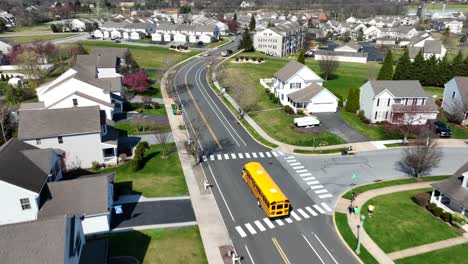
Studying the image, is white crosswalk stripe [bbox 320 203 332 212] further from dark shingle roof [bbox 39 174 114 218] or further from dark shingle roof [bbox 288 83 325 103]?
dark shingle roof [bbox 288 83 325 103]

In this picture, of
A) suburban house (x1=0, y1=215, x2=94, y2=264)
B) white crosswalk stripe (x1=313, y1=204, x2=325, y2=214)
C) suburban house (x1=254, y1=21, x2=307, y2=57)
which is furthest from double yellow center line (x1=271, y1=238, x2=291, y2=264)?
suburban house (x1=254, y1=21, x2=307, y2=57)

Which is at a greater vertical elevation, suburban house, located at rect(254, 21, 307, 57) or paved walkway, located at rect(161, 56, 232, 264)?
suburban house, located at rect(254, 21, 307, 57)

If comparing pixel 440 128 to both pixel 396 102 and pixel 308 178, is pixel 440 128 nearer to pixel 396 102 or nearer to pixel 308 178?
pixel 396 102

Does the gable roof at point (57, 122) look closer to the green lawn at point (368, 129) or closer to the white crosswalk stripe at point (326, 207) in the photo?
the white crosswalk stripe at point (326, 207)

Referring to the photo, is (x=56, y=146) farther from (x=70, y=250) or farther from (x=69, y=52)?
(x=69, y=52)

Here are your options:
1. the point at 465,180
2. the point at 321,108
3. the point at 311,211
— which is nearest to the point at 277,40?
the point at 321,108

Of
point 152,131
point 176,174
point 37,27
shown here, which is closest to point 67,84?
point 152,131
